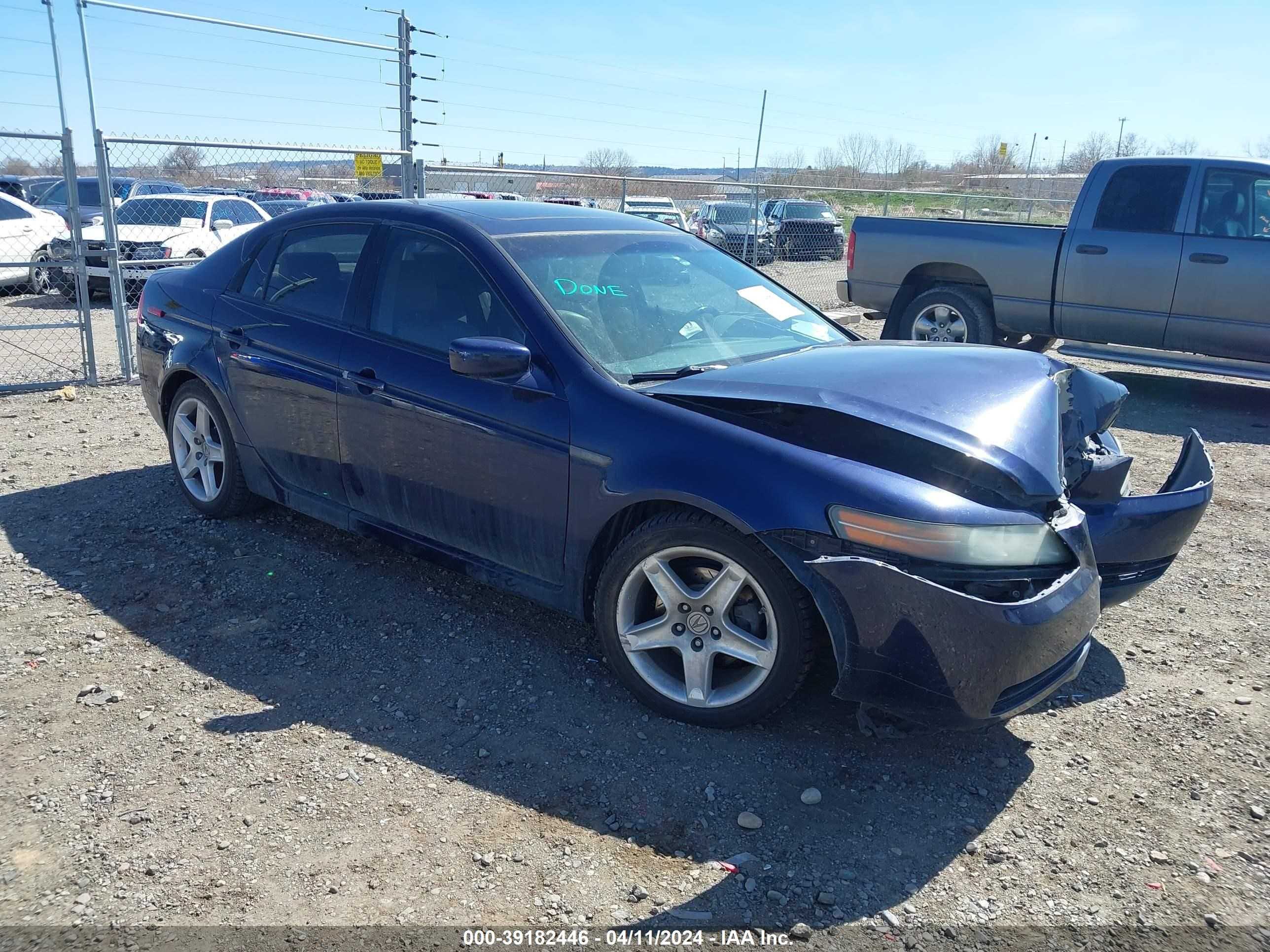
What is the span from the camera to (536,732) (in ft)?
11.0

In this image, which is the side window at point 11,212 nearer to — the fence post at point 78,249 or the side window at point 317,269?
the fence post at point 78,249

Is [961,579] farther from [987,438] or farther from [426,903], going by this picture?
[426,903]

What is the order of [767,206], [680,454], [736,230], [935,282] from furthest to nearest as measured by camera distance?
[767,206] < [736,230] < [935,282] < [680,454]

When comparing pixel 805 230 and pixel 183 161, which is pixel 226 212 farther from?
pixel 805 230

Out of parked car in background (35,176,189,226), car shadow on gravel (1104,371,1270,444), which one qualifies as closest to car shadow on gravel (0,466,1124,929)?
car shadow on gravel (1104,371,1270,444)

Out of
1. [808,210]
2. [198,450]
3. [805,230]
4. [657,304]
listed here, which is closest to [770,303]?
[657,304]

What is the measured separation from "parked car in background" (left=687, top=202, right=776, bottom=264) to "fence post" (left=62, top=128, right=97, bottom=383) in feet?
30.2

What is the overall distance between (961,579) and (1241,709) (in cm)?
149

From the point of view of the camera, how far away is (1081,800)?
2998mm

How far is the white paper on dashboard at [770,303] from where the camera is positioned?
4445mm

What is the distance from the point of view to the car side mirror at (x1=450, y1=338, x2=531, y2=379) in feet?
11.4

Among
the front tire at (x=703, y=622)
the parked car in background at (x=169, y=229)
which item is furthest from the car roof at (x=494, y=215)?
the parked car in background at (x=169, y=229)

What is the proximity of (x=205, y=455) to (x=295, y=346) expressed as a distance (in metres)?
1.11

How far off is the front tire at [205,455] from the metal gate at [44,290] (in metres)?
2.85
